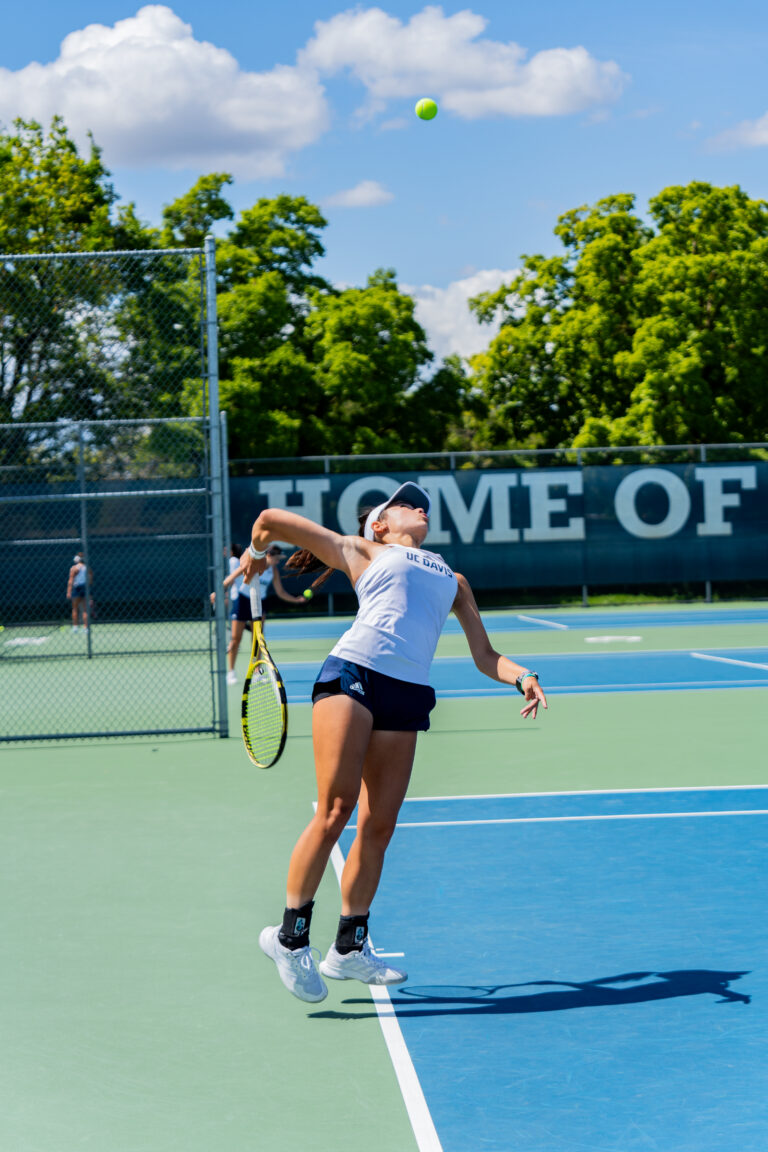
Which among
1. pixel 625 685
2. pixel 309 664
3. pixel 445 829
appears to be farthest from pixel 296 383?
pixel 445 829

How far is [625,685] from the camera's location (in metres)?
13.8

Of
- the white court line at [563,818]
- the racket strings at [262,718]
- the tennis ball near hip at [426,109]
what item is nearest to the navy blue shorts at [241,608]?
the tennis ball near hip at [426,109]

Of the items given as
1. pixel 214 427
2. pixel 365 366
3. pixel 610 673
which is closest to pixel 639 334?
pixel 365 366

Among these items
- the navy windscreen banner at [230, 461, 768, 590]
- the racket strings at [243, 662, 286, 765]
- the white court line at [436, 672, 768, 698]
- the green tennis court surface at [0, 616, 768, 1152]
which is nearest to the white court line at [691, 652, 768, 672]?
the white court line at [436, 672, 768, 698]

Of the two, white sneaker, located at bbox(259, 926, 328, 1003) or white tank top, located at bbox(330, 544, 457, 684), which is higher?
white tank top, located at bbox(330, 544, 457, 684)

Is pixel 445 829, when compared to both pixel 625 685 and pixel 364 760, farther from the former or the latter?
pixel 625 685

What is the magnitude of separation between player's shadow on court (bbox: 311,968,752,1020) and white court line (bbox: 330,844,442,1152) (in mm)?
42

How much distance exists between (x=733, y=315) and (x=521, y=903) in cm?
3173

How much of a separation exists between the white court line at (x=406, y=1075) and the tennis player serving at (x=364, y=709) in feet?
0.40

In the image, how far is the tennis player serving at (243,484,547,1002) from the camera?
4262mm

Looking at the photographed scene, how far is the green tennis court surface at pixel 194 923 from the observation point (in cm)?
356

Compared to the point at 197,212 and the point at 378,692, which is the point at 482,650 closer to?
the point at 378,692

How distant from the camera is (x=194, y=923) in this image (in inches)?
212

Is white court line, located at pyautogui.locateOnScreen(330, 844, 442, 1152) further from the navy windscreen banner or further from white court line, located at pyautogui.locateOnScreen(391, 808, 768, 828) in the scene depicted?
the navy windscreen banner
